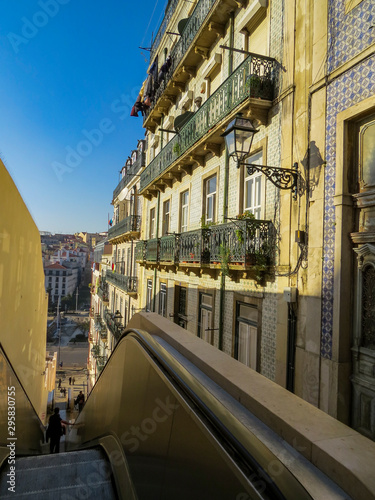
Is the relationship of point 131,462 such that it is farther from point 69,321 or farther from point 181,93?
point 69,321

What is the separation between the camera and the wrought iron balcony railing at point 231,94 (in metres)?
6.86

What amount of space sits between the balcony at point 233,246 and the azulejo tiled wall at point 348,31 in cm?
299

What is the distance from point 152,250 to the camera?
13344 mm

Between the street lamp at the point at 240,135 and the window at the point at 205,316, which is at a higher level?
the street lamp at the point at 240,135

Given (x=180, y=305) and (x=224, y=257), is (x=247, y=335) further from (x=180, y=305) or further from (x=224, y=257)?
(x=180, y=305)

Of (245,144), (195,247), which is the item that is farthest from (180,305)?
(245,144)

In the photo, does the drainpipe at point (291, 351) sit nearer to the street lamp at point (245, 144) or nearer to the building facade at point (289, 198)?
the building facade at point (289, 198)

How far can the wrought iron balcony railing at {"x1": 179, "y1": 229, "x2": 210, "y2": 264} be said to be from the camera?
8.66 m

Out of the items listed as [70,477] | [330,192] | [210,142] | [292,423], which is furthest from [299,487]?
[210,142]

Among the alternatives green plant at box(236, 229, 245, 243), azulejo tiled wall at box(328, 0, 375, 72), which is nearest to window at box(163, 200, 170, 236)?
green plant at box(236, 229, 245, 243)

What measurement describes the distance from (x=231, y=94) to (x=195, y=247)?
3869 mm

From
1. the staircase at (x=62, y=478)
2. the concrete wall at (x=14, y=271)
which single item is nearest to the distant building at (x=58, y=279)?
the concrete wall at (x=14, y=271)

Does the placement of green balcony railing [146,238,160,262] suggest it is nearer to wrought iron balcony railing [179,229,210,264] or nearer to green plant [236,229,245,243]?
wrought iron balcony railing [179,229,210,264]

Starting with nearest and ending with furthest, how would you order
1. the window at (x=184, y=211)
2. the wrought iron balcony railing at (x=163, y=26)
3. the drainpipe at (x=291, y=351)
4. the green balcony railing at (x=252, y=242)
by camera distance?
1. the drainpipe at (x=291, y=351)
2. the green balcony railing at (x=252, y=242)
3. the window at (x=184, y=211)
4. the wrought iron balcony railing at (x=163, y=26)
